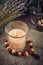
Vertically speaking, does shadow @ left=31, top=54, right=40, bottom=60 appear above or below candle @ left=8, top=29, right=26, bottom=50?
below

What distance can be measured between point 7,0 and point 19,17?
0.15 m

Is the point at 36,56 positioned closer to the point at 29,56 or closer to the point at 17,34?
the point at 29,56

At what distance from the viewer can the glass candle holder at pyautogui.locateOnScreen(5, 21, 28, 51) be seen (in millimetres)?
1064

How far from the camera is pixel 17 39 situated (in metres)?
1.06

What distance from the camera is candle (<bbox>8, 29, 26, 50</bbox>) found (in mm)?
1056

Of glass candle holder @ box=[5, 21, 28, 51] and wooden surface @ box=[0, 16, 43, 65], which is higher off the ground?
glass candle holder @ box=[5, 21, 28, 51]

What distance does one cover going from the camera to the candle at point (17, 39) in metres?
1.06

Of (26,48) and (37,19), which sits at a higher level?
(37,19)

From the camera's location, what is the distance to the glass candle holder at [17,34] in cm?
106

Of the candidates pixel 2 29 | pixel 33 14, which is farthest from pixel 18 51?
pixel 33 14

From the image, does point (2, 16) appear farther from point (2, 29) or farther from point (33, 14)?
point (33, 14)

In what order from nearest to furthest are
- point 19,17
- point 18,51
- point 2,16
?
point 18,51 → point 2,16 → point 19,17

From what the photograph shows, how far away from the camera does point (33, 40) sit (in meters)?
1.19

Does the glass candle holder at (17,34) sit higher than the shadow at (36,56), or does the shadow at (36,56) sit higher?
the glass candle holder at (17,34)
